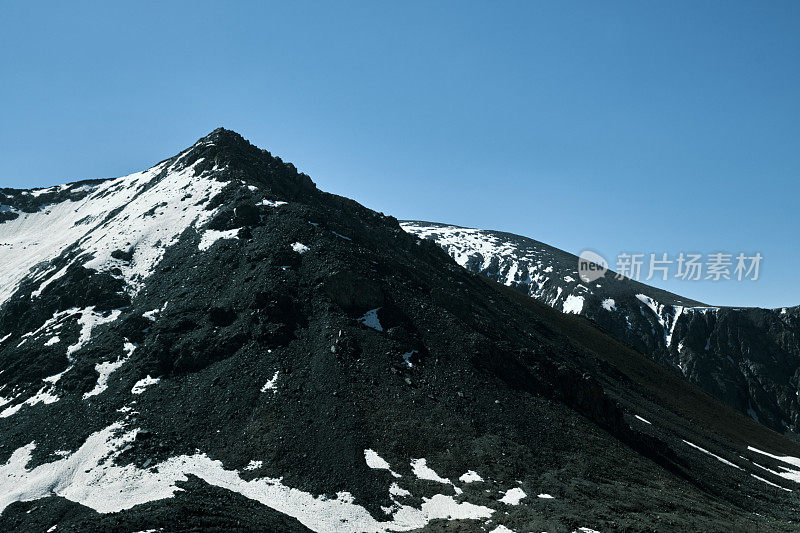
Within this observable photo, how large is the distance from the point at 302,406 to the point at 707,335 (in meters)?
146

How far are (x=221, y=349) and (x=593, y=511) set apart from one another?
3313 cm

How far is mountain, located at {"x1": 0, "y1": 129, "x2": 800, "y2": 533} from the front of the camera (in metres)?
31.3

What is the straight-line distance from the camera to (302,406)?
3991cm

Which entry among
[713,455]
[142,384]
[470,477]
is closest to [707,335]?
[713,455]

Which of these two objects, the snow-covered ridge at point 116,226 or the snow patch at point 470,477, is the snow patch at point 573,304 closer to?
the snow-covered ridge at point 116,226

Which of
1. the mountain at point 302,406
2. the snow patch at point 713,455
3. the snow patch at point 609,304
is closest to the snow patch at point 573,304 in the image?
the snow patch at point 609,304

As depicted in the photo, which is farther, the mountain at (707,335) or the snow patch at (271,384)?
the mountain at (707,335)

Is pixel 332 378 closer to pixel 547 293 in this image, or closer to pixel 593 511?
pixel 593 511

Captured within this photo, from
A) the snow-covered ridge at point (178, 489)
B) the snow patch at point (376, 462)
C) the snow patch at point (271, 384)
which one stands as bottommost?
the snow-covered ridge at point (178, 489)

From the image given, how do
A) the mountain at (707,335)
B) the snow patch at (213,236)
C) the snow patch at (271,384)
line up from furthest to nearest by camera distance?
the mountain at (707,335) → the snow patch at (213,236) → the snow patch at (271,384)

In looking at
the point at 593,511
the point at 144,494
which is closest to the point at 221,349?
the point at 144,494

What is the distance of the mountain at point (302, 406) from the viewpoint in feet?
103

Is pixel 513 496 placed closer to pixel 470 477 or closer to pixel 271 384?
pixel 470 477

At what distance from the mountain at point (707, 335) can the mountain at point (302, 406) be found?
69458mm
